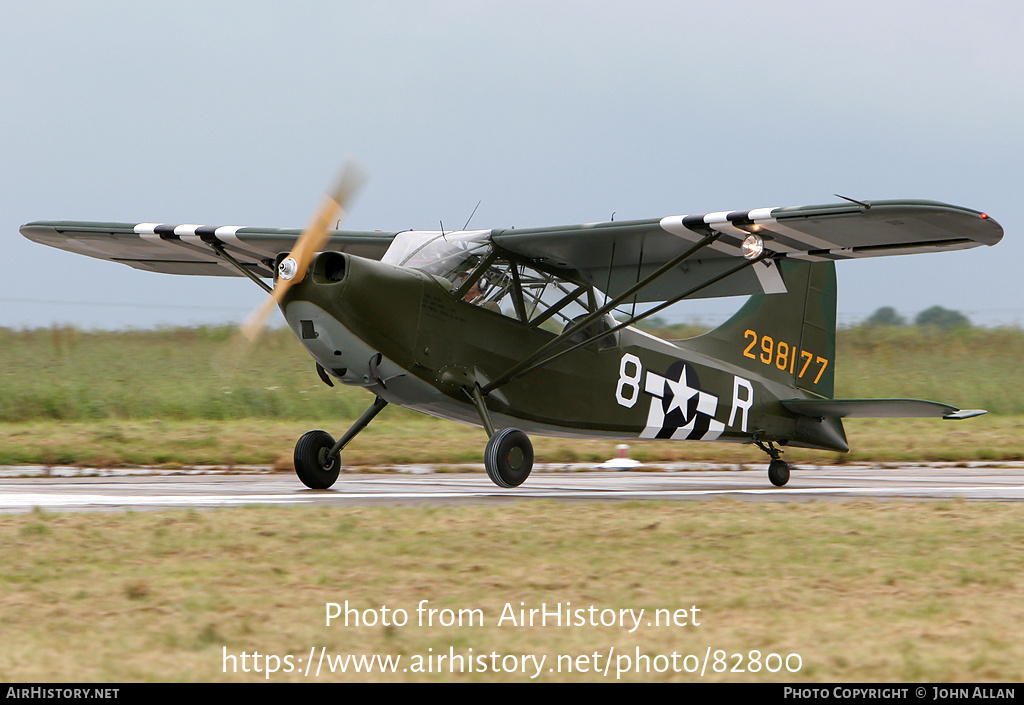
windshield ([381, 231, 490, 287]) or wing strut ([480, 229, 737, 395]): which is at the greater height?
windshield ([381, 231, 490, 287])

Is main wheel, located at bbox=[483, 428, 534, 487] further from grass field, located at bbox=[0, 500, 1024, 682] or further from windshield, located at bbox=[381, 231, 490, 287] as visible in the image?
grass field, located at bbox=[0, 500, 1024, 682]

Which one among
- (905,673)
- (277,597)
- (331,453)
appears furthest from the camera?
(331,453)

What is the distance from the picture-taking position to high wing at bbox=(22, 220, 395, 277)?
12227 mm

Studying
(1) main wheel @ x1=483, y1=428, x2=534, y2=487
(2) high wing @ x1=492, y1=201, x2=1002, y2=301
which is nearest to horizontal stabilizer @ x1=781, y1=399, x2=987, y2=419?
(2) high wing @ x1=492, y1=201, x2=1002, y2=301

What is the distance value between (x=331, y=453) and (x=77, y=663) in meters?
7.02

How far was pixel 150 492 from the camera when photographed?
958cm

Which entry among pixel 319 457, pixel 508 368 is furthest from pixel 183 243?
pixel 508 368

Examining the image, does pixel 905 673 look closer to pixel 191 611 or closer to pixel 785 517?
pixel 191 611

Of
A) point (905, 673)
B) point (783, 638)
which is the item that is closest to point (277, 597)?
point (783, 638)

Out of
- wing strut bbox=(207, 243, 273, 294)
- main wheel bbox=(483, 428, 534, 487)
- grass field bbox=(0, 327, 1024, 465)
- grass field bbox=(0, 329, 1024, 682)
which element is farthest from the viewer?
grass field bbox=(0, 327, 1024, 465)

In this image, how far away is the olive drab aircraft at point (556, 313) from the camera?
9.51 meters

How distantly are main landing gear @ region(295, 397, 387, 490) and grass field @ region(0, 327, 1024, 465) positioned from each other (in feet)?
12.9

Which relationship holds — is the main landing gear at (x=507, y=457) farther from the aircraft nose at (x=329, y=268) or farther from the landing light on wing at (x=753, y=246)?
the landing light on wing at (x=753, y=246)

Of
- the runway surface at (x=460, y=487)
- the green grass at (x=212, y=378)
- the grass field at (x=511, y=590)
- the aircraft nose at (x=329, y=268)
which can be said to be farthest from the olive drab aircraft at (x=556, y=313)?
the green grass at (x=212, y=378)
